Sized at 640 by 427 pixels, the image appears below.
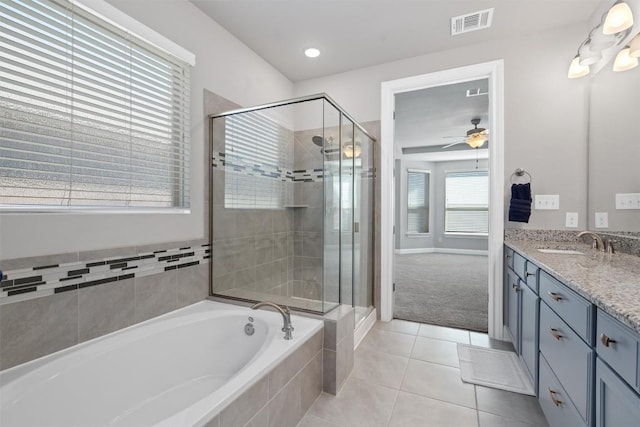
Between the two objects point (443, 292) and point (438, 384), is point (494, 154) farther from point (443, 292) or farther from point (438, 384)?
point (443, 292)

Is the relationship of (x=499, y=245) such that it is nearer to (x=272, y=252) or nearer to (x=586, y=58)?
(x=586, y=58)

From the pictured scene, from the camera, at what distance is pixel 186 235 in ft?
6.76

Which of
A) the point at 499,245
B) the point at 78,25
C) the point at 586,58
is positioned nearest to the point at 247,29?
the point at 78,25

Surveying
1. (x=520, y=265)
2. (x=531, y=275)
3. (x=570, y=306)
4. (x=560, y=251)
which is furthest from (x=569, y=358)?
(x=560, y=251)

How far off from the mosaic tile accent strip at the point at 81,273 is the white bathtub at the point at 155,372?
302 millimetres

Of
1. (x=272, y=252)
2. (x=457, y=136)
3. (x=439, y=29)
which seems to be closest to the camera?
(x=439, y=29)

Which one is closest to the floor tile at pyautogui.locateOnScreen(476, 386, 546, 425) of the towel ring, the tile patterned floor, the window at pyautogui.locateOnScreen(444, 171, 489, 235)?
the tile patterned floor

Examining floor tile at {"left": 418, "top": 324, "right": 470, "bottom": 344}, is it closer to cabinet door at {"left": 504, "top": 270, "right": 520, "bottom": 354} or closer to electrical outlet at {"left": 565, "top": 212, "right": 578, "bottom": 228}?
cabinet door at {"left": 504, "top": 270, "right": 520, "bottom": 354}

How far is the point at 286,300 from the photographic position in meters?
2.27

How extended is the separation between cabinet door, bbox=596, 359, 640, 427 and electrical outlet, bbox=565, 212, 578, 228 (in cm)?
180

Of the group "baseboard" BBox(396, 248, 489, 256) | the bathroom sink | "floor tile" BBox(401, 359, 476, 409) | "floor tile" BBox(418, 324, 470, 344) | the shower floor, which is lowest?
"floor tile" BBox(401, 359, 476, 409)

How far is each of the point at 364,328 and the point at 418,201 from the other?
5.50 m

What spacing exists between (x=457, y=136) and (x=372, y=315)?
4.50 meters

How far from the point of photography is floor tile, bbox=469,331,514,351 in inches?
94.7
